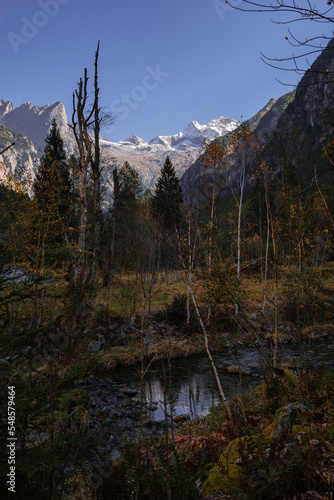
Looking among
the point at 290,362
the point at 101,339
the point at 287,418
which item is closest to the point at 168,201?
the point at 287,418

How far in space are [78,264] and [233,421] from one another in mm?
7509

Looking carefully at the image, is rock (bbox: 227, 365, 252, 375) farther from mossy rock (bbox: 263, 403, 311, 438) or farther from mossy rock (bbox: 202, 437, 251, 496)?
mossy rock (bbox: 202, 437, 251, 496)

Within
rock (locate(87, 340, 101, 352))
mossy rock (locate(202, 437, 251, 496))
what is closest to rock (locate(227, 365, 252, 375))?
rock (locate(87, 340, 101, 352))

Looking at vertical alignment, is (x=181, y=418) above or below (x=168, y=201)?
below

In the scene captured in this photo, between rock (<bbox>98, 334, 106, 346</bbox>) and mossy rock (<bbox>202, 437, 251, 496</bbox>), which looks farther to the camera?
rock (<bbox>98, 334, 106, 346</bbox>)

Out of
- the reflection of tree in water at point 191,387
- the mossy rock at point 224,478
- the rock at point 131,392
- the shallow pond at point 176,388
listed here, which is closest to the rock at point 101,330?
the shallow pond at point 176,388

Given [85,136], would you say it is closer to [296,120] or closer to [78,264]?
[78,264]

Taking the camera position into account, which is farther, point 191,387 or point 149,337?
point 149,337

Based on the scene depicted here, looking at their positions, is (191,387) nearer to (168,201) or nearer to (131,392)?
(131,392)

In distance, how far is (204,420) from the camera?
5352 millimetres

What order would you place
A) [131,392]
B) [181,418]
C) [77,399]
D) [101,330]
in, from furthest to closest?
[101,330], [131,392], [77,399], [181,418]

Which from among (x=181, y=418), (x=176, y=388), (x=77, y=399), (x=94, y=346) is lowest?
(x=176, y=388)

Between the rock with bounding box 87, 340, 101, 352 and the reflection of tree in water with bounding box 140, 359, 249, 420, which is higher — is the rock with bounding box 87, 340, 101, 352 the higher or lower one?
the higher one

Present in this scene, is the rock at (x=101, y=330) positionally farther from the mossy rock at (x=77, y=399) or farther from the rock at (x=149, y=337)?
the mossy rock at (x=77, y=399)
